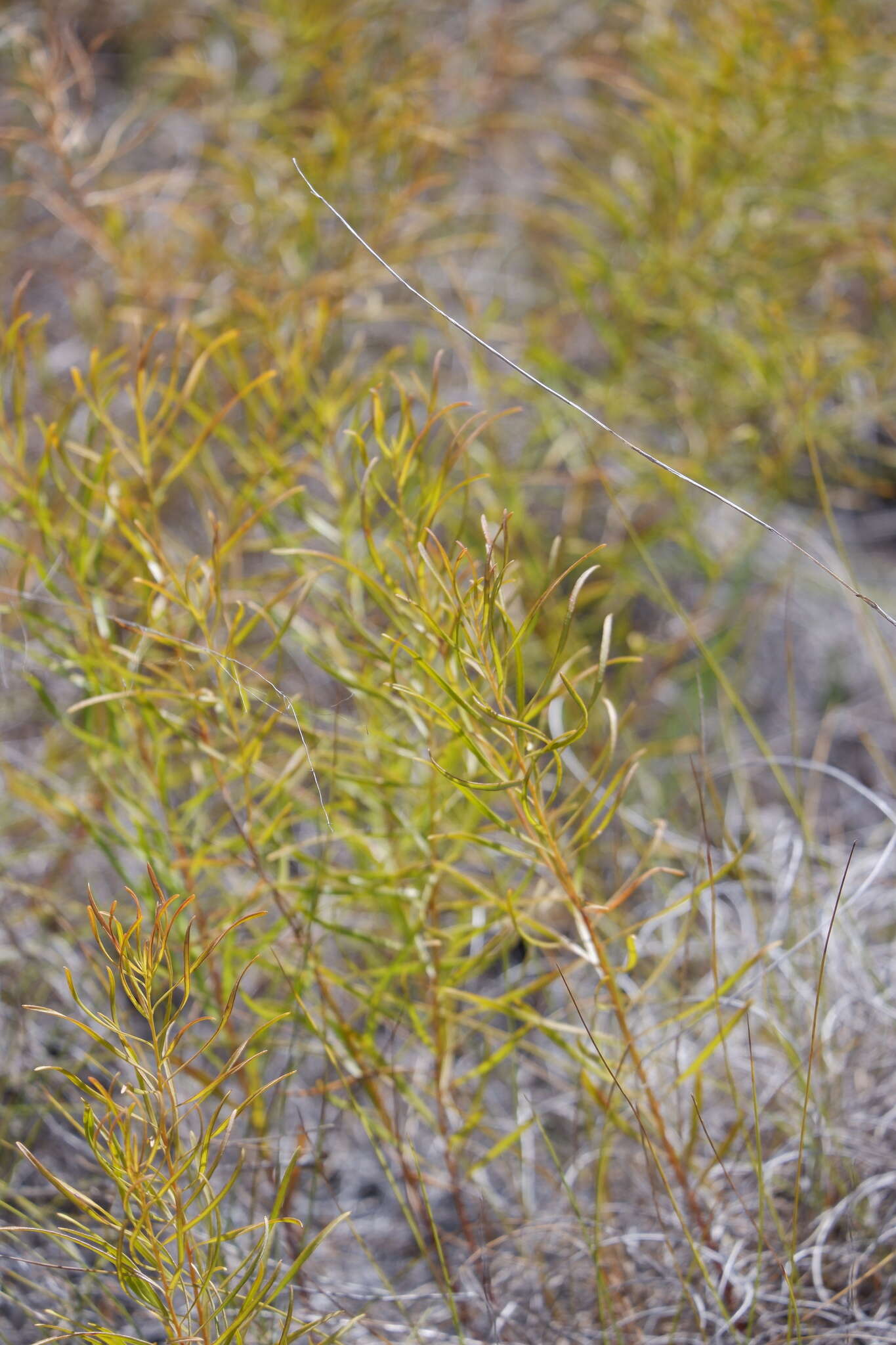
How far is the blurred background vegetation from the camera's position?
0.54 metres

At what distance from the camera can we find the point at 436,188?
1402 mm

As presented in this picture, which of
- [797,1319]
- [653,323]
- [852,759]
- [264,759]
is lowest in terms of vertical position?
[852,759]

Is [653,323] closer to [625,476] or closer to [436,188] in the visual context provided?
[625,476]

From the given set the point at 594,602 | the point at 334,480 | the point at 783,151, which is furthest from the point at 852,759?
the point at 334,480

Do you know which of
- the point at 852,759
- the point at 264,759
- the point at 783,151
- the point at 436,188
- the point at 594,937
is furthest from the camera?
the point at 436,188

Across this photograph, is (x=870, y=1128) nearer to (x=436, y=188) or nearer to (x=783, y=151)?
(x=783, y=151)

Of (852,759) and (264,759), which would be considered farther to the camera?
(852,759)

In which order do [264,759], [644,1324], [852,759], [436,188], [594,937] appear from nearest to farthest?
[594,937] < [644,1324] < [264,759] < [852,759] < [436,188]

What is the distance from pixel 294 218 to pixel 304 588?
65 centimetres

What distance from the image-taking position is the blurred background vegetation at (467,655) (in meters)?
0.54

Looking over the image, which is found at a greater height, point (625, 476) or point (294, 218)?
point (294, 218)

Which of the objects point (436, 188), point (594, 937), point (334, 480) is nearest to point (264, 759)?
point (334, 480)

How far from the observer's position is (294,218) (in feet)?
3.35

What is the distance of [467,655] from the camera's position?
424 mm
